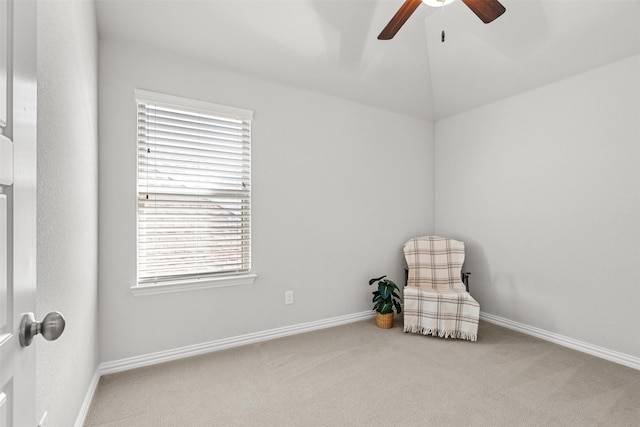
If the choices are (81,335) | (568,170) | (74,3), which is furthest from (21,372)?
(568,170)

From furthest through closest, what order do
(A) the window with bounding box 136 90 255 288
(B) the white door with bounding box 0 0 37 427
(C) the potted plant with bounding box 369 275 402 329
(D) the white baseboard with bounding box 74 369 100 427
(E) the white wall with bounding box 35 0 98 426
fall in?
(C) the potted plant with bounding box 369 275 402 329
(A) the window with bounding box 136 90 255 288
(D) the white baseboard with bounding box 74 369 100 427
(E) the white wall with bounding box 35 0 98 426
(B) the white door with bounding box 0 0 37 427

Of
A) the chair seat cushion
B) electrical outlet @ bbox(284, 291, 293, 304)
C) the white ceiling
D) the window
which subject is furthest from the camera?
electrical outlet @ bbox(284, 291, 293, 304)

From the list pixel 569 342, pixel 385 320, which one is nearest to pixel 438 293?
pixel 385 320

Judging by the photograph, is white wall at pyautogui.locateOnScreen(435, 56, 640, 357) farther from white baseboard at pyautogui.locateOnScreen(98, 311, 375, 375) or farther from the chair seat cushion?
white baseboard at pyautogui.locateOnScreen(98, 311, 375, 375)

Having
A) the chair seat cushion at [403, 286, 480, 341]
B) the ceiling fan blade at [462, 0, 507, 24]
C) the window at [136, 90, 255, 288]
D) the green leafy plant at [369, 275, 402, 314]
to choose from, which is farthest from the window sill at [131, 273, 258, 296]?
the ceiling fan blade at [462, 0, 507, 24]

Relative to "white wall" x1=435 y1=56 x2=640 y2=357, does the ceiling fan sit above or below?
above

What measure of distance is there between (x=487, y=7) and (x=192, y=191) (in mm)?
2343

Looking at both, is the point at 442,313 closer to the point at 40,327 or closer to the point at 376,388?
the point at 376,388

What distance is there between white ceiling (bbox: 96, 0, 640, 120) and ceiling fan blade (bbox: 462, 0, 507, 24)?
800mm

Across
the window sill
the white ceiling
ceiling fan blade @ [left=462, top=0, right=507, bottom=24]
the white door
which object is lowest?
the window sill

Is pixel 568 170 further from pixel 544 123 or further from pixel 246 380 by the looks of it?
pixel 246 380

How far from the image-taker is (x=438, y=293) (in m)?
2.95

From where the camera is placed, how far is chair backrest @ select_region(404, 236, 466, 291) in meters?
3.30

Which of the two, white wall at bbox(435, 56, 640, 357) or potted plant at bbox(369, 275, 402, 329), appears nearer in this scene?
white wall at bbox(435, 56, 640, 357)
